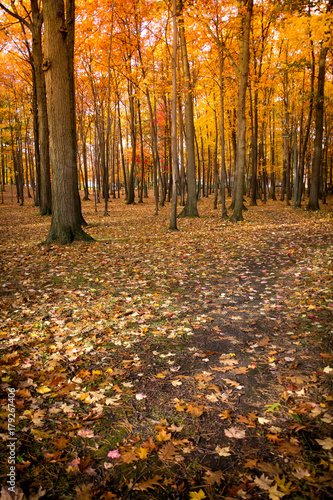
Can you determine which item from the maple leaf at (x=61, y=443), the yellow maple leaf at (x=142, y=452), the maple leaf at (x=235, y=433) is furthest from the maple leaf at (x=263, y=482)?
the maple leaf at (x=61, y=443)

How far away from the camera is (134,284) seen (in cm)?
605

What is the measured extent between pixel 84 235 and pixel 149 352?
6.79 meters

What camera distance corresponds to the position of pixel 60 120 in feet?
28.5

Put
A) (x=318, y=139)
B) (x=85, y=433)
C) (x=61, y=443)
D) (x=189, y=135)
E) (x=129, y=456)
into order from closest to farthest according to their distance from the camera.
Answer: (x=129, y=456)
(x=61, y=443)
(x=85, y=433)
(x=189, y=135)
(x=318, y=139)

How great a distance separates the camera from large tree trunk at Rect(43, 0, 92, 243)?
826 cm

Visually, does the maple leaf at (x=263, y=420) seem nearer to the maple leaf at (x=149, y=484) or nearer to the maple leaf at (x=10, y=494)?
the maple leaf at (x=149, y=484)

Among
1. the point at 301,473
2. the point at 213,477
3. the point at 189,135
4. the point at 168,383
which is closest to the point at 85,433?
the point at 168,383

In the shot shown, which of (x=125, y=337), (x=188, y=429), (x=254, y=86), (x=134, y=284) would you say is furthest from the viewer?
(x=254, y=86)

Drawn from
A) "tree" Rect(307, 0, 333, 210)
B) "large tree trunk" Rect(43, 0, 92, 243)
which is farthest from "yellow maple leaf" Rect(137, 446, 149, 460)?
"tree" Rect(307, 0, 333, 210)

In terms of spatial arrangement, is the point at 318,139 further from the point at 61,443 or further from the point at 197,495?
the point at 61,443

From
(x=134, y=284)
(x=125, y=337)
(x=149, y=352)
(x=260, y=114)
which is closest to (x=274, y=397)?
(x=149, y=352)

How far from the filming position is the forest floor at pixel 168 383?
2.00 m

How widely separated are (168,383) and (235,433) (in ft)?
2.77

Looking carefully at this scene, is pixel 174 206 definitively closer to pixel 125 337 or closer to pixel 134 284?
pixel 134 284
